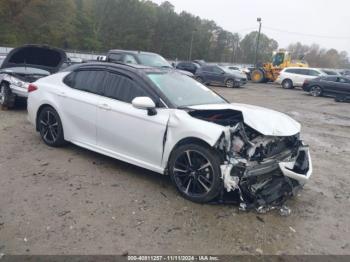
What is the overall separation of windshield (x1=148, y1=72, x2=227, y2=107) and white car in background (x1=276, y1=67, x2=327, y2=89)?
73.3ft

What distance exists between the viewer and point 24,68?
380 inches

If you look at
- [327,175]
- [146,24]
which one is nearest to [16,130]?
[327,175]

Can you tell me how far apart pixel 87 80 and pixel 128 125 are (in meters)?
1.36

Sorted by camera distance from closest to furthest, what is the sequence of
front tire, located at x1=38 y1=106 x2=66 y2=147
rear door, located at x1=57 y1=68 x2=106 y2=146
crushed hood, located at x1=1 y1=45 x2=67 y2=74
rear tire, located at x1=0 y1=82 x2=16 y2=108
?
rear door, located at x1=57 y1=68 x2=106 y2=146 → front tire, located at x1=38 y1=106 x2=66 y2=147 → rear tire, located at x1=0 y1=82 x2=16 y2=108 → crushed hood, located at x1=1 y1=45 x2=67 y2=74

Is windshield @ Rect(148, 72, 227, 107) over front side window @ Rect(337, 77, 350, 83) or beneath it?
over

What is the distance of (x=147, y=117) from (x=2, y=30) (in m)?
53.8

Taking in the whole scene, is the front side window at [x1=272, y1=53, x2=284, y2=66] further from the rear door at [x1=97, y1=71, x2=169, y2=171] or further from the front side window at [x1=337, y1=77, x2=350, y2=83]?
the rear door at [x1=97, y1=71, x2=169, y2=171]

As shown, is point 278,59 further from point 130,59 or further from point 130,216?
point 130,216

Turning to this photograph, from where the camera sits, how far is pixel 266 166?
429 cm

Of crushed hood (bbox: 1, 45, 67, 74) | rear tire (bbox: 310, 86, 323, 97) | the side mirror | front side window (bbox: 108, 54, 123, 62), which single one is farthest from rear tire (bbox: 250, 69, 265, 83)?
the side mirror

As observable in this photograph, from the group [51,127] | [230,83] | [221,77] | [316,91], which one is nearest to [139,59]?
[51,127]

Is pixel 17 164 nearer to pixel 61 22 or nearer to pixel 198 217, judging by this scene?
pixel 198 217

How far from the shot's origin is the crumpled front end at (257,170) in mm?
4094

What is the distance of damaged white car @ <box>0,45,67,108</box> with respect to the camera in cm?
891
